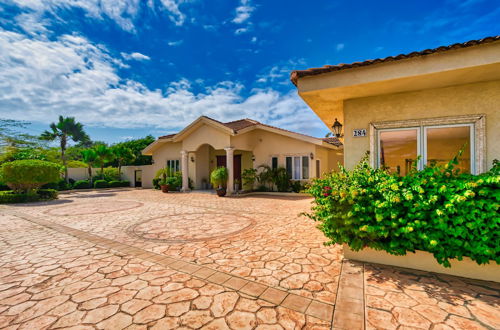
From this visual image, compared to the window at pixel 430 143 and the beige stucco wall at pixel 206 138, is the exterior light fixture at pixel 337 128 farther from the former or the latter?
the beige stucco wall at pixel 206 138

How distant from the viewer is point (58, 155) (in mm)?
33250

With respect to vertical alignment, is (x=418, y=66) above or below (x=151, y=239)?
above

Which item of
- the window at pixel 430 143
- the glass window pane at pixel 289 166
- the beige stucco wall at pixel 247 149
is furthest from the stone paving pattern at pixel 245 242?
the beige stucco wall at pixel 247 149

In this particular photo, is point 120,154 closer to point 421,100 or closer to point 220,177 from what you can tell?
point 220,177

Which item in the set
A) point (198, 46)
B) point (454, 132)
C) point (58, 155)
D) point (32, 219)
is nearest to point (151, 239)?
point (32, 219)

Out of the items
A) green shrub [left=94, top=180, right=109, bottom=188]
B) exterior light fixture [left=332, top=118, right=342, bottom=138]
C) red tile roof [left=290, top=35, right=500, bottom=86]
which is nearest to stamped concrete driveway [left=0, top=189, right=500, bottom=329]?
red tile roof [left=290, top=35, right=500, bottom=86]

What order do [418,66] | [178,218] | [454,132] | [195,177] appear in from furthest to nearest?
[195,177] < [178,218] < [454,132] < [418,66]

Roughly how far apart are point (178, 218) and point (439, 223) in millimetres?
8044

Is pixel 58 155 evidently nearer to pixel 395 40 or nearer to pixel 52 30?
pixel 52 30

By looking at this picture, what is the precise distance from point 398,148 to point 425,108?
60.0 inches

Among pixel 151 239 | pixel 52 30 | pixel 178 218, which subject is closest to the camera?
pixel 151 239

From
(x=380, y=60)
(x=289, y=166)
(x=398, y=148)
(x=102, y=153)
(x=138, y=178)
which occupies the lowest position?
(x=138, y=178)

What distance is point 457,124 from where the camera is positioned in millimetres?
5145

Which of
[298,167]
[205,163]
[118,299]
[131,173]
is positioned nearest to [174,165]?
[205,163]
